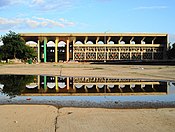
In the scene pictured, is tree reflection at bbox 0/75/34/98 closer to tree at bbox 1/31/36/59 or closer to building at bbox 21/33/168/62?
tree at bbox 1/31/36/59

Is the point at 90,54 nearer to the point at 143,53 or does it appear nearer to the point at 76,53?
the point at 76,53

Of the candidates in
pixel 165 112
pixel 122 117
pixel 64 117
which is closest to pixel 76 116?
pixel 64 117

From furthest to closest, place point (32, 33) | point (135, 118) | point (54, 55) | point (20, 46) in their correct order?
point (54, 55)
point (32, 33)
point (20, 46)
point (135, 118)

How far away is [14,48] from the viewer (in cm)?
10312

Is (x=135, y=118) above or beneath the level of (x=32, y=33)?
beneath

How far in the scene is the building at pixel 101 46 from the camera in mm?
131250

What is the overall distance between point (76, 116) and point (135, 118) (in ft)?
6.42

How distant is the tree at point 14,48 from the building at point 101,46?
2188 centimetres

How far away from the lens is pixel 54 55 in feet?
459

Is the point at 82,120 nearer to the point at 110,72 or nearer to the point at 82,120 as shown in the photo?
the point at 82,120

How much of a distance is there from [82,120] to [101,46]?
124624 mm

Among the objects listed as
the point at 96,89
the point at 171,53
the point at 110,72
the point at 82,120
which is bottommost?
the point at 110,72

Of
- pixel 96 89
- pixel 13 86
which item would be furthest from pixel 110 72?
pixel 13 86


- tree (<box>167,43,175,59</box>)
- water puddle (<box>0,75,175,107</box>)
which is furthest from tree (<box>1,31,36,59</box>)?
water puddle (<box>0,75,175,107</box>)
